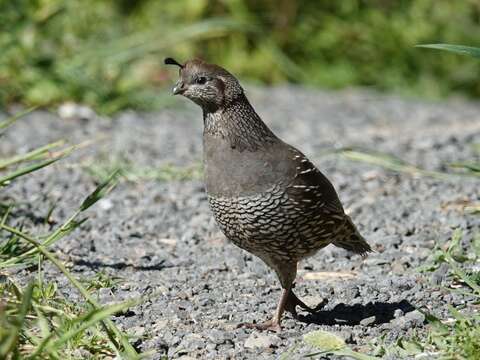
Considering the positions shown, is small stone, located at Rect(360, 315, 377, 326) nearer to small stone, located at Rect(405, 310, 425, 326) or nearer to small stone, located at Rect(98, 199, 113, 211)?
small stone, located at Rect(405, 310, 425, 326)

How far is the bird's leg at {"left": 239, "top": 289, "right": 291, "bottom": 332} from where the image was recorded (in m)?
3.72

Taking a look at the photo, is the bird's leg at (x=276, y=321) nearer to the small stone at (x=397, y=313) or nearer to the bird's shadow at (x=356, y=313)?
the bird's shadow at (x=356, y=313)

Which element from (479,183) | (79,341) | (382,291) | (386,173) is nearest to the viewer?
(79,341)

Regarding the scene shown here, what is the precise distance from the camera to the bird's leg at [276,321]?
3.72 m

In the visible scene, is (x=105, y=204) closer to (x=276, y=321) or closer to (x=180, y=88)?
(x=180, y=88)

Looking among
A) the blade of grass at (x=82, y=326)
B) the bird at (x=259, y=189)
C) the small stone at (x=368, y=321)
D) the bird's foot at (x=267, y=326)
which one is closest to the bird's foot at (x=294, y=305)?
the bird at (x=259, y=189)

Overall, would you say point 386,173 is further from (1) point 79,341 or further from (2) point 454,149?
(1) point 79,341

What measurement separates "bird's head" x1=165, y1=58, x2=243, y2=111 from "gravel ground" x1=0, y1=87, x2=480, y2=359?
821 mm

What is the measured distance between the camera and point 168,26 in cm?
934

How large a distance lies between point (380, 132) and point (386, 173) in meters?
1.55

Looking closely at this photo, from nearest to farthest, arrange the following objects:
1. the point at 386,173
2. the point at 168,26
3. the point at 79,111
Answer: the point at 386,173
the point at 79,111
the point at 168,26

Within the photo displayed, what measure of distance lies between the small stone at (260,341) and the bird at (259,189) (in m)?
0.09

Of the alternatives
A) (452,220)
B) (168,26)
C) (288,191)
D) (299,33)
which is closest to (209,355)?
(288,191)

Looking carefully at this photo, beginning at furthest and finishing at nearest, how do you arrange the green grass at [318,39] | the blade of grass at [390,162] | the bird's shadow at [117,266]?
the green grass at [318,39] < the blade of grass at [390,162] < the bird's shadow at [117,266]
